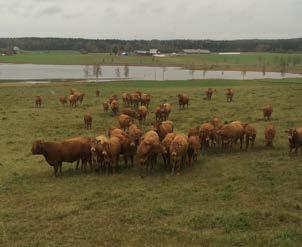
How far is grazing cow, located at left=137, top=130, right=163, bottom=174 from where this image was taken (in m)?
18.6

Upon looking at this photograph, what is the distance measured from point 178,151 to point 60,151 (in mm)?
4715

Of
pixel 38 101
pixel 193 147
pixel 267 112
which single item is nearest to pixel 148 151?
pixel 193 147

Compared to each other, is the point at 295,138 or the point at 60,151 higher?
the point at 295,138

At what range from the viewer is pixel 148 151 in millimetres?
18672

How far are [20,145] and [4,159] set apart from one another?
10.5ft

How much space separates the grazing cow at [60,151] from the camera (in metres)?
19.1

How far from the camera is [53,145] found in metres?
19.2

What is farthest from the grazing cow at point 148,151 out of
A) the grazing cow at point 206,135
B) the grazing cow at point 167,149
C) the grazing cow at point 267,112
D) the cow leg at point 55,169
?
the grazing cow at point 267,112

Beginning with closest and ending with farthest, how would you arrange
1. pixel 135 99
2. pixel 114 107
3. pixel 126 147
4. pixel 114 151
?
pixel 114 151
pixel 126 147
pixel 114 107
pixel 135 99

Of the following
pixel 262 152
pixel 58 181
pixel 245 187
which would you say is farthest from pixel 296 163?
pixel 58 181

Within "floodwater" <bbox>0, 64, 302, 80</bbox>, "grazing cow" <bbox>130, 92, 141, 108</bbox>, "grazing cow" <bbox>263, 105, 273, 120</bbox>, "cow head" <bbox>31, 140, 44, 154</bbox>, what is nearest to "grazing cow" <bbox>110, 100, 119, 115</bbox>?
"grazing cow" <bbox>130, 92, 141, 108</bbox>

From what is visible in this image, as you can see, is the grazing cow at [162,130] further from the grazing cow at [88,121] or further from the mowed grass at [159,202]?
the grazing cow at [88,121]

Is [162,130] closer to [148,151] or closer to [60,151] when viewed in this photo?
[148,151]

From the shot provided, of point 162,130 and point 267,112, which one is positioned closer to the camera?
point 162,130
